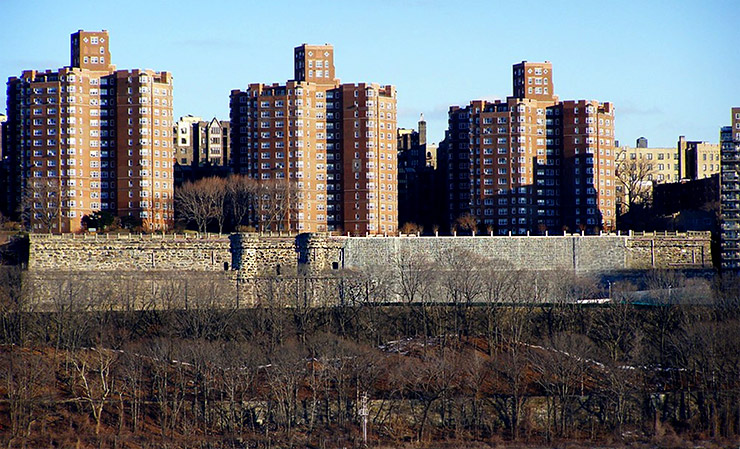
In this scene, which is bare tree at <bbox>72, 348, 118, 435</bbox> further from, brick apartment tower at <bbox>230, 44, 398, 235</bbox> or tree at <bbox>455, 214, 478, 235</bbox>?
tree at <bbox>455, 214, 478, 235</bbox>

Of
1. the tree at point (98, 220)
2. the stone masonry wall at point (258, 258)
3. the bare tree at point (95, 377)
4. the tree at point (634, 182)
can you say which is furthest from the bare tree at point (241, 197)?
the tree at point (634, 182)

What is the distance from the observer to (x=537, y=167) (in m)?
128

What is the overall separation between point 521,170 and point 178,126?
5483 centimetres

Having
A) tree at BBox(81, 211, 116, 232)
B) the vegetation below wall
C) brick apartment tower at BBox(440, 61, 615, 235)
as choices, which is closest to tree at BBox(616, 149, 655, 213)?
brick apartment tower at BBox(440, 61, 615, 235)

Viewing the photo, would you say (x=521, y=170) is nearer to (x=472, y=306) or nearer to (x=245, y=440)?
(x=472, y=306)

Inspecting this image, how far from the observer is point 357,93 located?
12169 centimetres

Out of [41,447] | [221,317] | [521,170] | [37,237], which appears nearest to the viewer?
[41,447]

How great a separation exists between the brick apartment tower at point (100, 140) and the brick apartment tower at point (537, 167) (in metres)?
28.0

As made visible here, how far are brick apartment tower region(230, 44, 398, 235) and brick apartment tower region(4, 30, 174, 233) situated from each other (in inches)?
340

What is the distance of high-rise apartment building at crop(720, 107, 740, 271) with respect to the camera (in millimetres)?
106438

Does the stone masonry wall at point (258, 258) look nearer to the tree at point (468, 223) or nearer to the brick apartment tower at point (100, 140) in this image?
the brick apartment tower at point (100, 140)

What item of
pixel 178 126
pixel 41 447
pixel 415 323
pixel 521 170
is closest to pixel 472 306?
pixel 415 323

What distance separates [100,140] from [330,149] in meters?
19.9

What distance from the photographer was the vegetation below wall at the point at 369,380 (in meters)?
68.2
